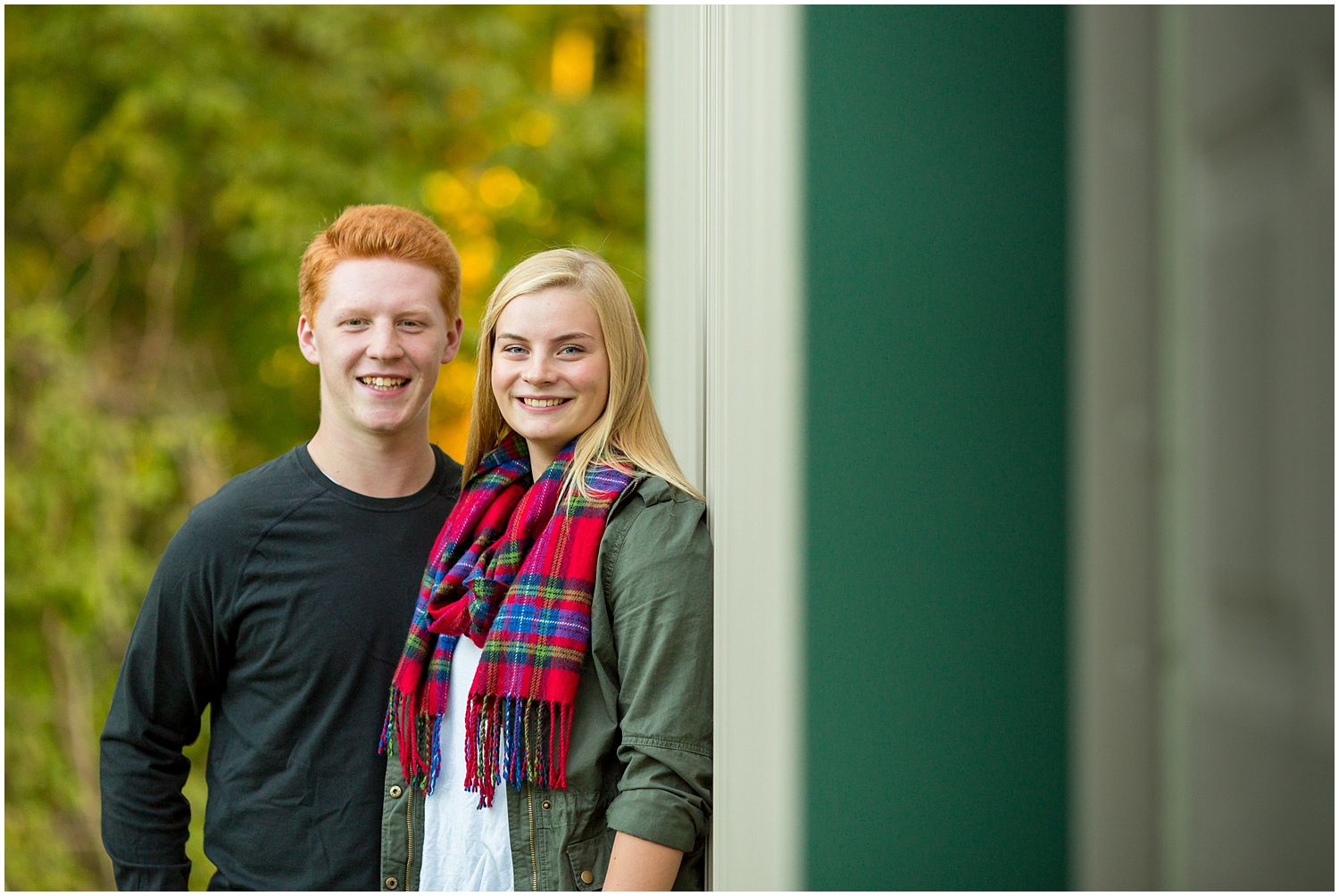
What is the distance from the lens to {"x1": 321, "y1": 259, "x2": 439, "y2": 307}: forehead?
161cm

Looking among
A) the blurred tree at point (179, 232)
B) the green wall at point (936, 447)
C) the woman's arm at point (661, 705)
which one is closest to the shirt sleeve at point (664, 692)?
the woman's arm at point (661, 705)

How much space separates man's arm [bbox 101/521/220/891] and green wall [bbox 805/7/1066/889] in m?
1.14

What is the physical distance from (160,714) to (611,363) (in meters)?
0.85

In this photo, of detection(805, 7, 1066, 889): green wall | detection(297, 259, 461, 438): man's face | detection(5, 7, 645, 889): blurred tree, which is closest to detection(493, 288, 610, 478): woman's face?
detection(297, 259, 461, 438): man's face

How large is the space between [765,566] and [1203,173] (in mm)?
437

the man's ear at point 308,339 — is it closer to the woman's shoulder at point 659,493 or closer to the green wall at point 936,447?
the woman's shoulder at point 659,493

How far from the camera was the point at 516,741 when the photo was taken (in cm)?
131

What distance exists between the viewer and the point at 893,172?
71 cm

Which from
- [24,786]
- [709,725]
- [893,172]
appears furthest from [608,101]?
[893,172]

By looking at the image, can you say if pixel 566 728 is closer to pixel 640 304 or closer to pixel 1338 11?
pixel 1338 11

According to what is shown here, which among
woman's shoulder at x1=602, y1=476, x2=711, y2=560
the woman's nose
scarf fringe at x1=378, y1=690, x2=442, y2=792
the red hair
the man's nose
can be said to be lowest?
scarf fringe at x1=378, y1=690, x2=442, y2=792

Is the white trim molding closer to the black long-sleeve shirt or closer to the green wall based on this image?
the green wall

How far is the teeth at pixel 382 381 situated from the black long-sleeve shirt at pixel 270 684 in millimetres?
164

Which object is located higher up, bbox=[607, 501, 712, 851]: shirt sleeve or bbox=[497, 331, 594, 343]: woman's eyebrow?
bbox=[497, 331, 594, 343]: woman's eyebrow
